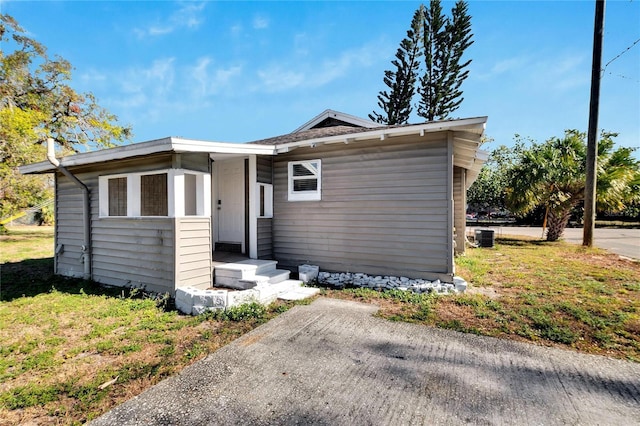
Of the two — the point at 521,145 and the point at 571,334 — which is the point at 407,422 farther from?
the point at 521,145

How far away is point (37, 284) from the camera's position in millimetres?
6348

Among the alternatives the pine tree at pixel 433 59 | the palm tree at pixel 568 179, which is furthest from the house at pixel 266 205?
the pine tree at pixel 433 59

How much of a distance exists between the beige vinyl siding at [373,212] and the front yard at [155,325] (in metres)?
0.82

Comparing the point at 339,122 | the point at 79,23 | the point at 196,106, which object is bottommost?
the point at 339,122

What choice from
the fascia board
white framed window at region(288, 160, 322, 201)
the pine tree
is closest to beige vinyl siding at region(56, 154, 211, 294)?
the fascia board

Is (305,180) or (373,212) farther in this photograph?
(305,180)

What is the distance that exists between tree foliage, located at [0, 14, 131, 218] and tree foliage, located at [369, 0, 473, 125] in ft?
61.7

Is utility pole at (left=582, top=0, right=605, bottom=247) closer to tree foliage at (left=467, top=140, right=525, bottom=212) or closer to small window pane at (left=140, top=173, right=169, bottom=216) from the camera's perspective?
small window pane at (left=140, top=173, right=169, bottom=216)

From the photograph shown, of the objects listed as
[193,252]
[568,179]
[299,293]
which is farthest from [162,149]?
[568,179]

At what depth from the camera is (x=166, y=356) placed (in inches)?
124

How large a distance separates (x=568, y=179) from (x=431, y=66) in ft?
38.0

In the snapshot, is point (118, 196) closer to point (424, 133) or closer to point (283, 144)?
point (283, 144)

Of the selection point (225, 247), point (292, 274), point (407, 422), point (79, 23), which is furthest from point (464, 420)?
point (79, 23)

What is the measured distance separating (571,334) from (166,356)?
500cm
